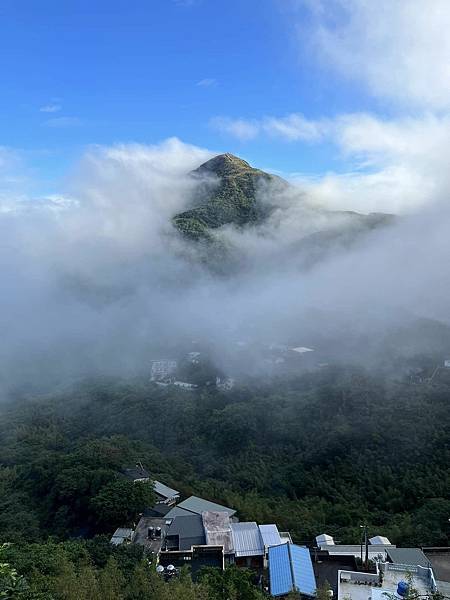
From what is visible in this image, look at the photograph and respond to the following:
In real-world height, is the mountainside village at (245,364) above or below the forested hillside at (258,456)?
above

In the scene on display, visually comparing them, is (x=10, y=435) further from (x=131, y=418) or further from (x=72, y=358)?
(x=72, y=358)

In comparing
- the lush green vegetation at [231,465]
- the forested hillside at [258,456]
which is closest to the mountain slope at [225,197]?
the forested hillside at [258,456]

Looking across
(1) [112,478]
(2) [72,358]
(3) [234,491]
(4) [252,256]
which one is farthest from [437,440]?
(4) [252,256]

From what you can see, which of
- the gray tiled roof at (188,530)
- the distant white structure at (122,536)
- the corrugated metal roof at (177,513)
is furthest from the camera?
the corrugated metal roof at (177,513)

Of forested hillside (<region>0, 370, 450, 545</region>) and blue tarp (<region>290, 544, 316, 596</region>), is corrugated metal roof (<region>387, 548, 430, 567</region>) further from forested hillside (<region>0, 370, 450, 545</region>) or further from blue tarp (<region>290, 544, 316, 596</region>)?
blue tarp (<region>290, 544, 316, 596</region>)

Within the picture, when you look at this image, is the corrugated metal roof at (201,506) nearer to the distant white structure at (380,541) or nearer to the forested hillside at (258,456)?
the forested hillside at (258,456)

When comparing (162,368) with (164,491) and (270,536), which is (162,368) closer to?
(164,491)
